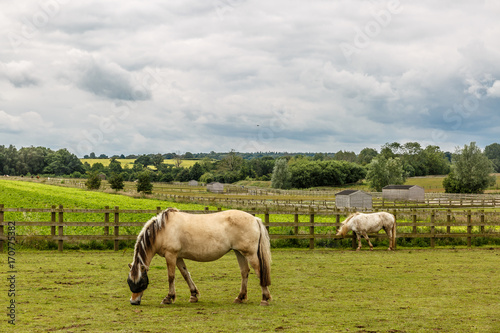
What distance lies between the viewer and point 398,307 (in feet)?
23.1

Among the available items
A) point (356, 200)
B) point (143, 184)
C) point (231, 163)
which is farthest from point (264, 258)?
point (231, 163)

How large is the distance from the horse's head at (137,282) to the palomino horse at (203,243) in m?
0.07

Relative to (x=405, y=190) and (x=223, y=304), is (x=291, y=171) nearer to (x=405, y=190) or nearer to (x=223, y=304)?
(x=405, y=190)

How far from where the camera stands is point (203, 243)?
7531mm

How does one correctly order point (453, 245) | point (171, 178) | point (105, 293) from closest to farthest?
point (105, 293)
point (453, 245)
point (171, 178)

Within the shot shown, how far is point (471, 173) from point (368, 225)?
66.2m

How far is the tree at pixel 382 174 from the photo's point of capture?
3305 inches

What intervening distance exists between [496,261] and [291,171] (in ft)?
324

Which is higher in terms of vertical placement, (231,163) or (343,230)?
(231,163)

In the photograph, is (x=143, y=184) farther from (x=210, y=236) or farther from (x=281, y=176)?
(x=281, y=176)

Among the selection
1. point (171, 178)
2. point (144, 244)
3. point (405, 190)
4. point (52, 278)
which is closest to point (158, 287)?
point (144, 244)

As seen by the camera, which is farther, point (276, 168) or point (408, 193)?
point (276, 168)

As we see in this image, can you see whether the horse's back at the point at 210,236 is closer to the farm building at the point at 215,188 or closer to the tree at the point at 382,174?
the tree at the point at 382,174

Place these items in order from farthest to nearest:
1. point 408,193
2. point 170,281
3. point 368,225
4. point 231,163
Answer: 1. point 231,163
2. point 408,193
3. point 368,225
4. point 170,281
